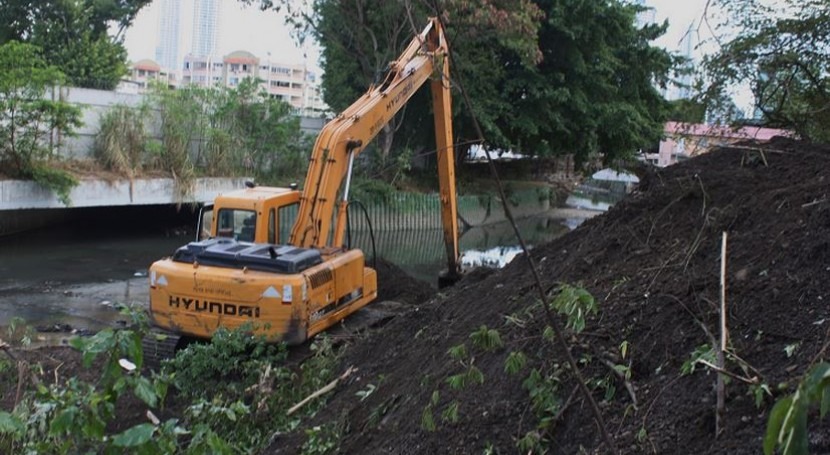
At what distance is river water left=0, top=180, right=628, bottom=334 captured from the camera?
12.4 meters

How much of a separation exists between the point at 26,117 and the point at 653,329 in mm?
18128

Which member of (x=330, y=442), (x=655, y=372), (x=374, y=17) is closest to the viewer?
(x=655, y=372)

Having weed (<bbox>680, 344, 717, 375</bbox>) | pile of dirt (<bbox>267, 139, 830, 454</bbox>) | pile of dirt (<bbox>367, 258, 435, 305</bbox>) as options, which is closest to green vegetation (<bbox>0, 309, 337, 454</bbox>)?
pile of dirt (<bbox>267, 139, 830, 454</bbox>)

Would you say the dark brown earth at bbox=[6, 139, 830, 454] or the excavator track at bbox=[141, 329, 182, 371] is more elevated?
the dark brown earth at bbox=[6, 139, 830, 454]

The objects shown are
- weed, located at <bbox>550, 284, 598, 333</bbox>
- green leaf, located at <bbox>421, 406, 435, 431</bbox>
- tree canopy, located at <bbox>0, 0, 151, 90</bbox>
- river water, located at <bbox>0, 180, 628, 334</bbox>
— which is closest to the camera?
weed, located at <bbox>550, 284, 598, 333</bbox>

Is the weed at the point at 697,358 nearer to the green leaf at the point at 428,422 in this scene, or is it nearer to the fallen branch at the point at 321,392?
the green leaf at the point at 428,422

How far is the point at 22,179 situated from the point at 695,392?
1817cm

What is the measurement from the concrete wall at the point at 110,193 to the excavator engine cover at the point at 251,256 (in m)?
11.5

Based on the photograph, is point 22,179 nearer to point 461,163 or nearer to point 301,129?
point 301,129

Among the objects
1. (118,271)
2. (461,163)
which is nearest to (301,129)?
(461,163)

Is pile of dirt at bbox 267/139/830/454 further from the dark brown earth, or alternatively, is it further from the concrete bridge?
the concrete bridge

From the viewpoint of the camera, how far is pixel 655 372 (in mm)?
3520

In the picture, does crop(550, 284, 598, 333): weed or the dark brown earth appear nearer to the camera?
crop(550, 284, 598, 333): weed

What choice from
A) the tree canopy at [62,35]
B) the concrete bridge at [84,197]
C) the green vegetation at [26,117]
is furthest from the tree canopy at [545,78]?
the tree canopy at [62,35]
